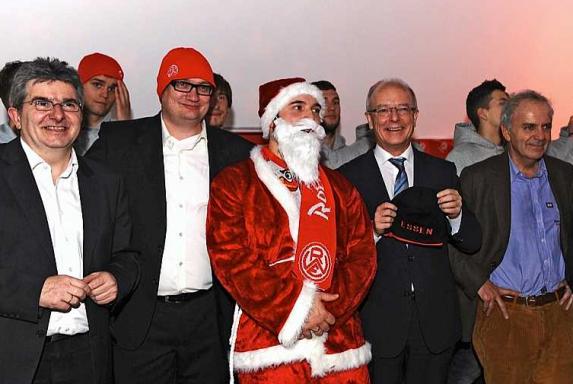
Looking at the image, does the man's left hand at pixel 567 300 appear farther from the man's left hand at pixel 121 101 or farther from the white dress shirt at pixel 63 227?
the man's left hand at pixel 121 101

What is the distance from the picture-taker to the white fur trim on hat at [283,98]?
126 inches

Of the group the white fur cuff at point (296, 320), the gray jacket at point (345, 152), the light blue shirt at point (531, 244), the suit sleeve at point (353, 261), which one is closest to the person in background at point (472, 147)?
the light blue shirt at point (531, 244)

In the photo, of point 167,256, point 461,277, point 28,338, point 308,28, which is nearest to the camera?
point 28,338

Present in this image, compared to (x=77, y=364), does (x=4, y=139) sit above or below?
above

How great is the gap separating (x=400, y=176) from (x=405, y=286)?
1.61 ft

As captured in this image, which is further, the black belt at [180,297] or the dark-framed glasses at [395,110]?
the dark-framed glasses at [395,110]

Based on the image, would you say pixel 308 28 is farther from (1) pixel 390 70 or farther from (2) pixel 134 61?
(2) pixel 134 61

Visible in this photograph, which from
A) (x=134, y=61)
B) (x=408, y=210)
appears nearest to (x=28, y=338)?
(x=408, y=210)

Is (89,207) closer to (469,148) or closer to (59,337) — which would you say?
(59,337)

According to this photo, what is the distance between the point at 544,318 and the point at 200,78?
6.29 feet

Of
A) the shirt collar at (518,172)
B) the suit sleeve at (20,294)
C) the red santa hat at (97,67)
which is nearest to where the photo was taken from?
the suit sleeve at (20,294)

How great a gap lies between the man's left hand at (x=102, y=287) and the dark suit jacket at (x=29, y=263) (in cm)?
4

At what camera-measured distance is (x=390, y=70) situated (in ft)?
20.2

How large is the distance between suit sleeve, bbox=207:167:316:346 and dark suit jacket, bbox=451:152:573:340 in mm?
1031
